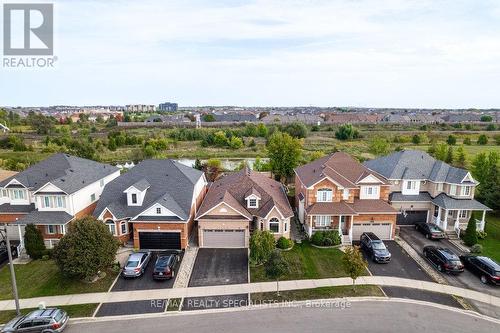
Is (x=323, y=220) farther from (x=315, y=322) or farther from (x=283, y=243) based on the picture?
(x=315, y=322)

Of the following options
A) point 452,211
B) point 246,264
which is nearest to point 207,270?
point 246,264

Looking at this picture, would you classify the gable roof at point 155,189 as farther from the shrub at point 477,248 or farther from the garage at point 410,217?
the shrub at point 477,248

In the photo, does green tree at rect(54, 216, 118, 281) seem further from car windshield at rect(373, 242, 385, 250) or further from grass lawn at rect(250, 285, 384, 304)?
car windshield at rect(373, 242, 385, 250)

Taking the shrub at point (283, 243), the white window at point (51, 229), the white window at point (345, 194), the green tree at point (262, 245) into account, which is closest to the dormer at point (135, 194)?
the white window at point (51, 229)

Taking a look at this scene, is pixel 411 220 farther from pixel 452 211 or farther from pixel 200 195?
pixel 200 195

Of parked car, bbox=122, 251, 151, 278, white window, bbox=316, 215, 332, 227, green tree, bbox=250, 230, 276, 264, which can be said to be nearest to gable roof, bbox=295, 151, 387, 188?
white window, bbox=316, 215, 332, 227

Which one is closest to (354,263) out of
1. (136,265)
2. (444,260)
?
(444,260)
